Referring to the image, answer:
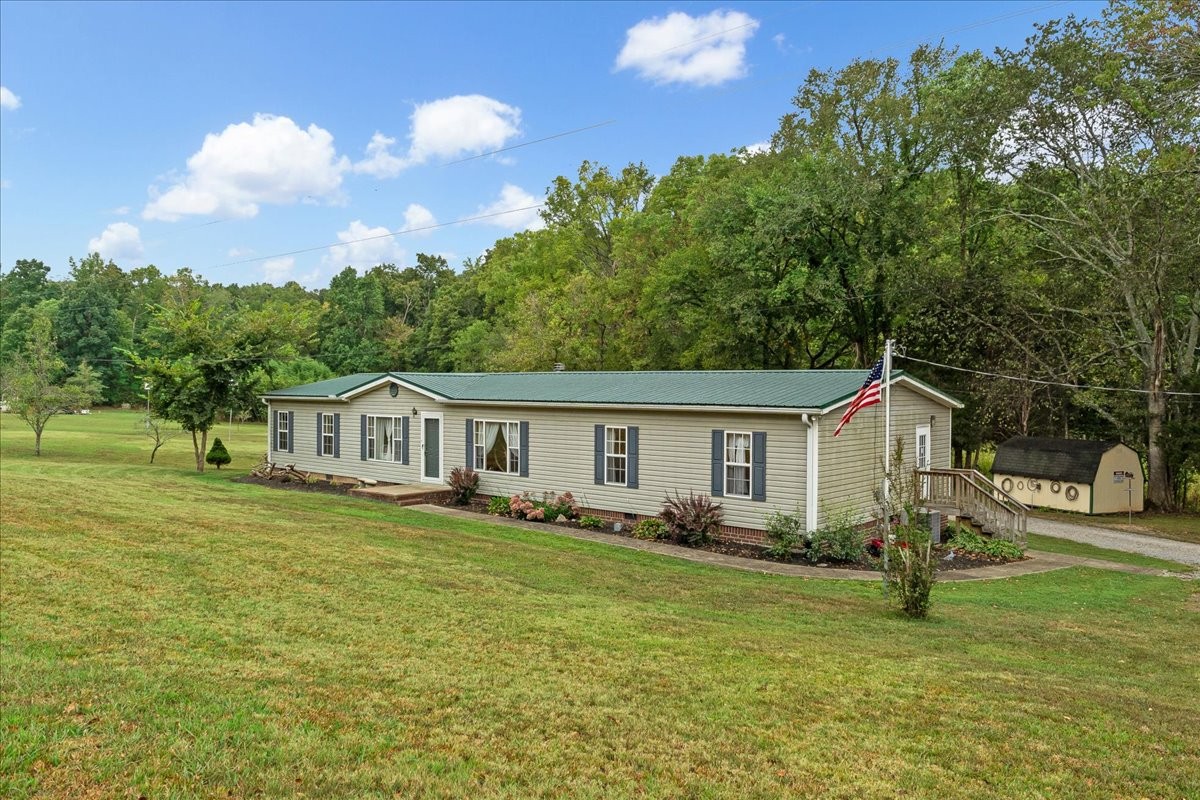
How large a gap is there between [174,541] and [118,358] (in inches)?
2887

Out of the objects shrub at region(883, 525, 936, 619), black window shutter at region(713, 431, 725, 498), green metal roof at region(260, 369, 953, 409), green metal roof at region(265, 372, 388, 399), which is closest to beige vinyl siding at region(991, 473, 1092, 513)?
green metal roof at region(260, 369, 953, 409)

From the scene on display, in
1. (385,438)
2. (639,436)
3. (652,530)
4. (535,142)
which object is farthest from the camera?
(535,142)

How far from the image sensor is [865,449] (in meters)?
16.1

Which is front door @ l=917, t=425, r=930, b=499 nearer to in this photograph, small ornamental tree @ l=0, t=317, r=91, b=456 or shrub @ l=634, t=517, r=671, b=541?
shrub @ l=634, t=517, r=671, b=541

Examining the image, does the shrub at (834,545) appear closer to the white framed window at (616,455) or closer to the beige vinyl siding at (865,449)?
the beige vinyl siding at (865,449)

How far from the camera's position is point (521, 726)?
505 cm

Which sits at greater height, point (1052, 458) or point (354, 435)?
point (354, 435)

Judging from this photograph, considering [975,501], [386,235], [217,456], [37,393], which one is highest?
[386,235]

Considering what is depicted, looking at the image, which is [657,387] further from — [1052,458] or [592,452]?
[1052,458]

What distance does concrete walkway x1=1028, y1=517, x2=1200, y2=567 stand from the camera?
17500 mm

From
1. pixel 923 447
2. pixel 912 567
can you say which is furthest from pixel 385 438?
pixel 912 567

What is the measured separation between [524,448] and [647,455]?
378 cm

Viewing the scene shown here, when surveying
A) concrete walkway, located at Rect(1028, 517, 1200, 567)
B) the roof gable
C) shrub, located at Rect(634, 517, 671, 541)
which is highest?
the roof gable

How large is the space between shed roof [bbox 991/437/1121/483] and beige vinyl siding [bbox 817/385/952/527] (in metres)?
8.28
